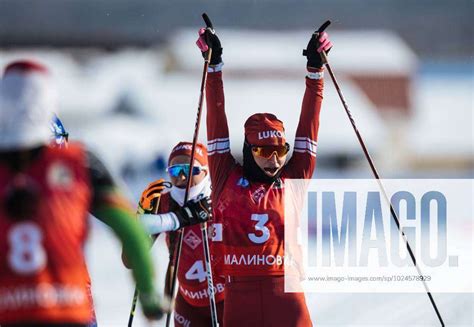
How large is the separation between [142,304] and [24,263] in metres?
0.32

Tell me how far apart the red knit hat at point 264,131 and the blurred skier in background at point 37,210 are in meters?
1.23

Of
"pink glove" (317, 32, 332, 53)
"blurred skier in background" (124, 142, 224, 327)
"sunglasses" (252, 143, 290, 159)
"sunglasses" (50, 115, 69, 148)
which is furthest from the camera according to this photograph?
"blurred skier in background" (124, 142, 224, 327)

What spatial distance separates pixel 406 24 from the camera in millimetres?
10266

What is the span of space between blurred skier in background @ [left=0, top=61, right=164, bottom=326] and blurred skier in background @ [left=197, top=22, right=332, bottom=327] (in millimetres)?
1105

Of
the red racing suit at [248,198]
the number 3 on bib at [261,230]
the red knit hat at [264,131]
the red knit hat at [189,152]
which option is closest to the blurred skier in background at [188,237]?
the red knit hat at [189,152]

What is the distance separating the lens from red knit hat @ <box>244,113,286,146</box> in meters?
3.49

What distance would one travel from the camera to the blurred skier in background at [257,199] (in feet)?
11.0

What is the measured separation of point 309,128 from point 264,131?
16cm

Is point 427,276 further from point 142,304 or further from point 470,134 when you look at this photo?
point 470,134

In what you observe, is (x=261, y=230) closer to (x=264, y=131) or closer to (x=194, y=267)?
(x=264, y=131)

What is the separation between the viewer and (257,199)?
3418mm

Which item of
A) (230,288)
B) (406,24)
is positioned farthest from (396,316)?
(406,24)

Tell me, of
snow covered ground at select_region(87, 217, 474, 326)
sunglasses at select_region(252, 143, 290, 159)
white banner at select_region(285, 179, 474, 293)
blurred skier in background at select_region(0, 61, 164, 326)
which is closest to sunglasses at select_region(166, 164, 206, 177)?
sunglasses at select_region(252, 143, 290, 159)

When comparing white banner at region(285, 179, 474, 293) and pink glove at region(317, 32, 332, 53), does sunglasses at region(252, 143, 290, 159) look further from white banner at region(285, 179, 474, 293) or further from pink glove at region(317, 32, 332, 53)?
white banner at region(285, 179, 474, 293)
